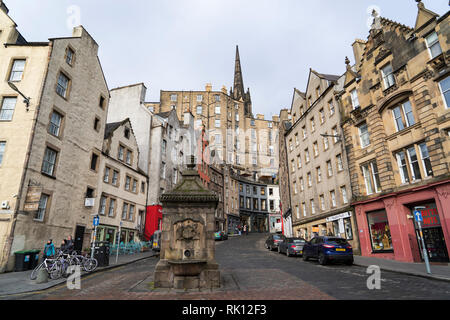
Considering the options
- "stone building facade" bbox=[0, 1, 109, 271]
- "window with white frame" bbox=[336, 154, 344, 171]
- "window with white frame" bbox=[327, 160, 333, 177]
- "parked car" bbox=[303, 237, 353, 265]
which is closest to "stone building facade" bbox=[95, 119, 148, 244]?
"stone building facade" bbox=[0, 1, 109, 271]

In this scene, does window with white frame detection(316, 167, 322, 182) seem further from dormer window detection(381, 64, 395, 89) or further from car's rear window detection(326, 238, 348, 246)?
car's rear window detection(326, 238, 348, 246)

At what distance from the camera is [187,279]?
8.56m

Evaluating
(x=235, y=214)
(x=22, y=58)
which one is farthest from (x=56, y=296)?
(x=235, y=214)

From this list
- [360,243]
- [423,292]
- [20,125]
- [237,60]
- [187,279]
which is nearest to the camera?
[423,292]

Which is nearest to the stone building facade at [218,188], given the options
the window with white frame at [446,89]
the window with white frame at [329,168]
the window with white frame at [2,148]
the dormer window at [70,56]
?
the window with white frame at [329,168]

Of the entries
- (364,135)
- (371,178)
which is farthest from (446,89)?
(371,178)

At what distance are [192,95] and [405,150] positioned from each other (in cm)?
5730

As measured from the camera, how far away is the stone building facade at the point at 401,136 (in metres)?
15.3

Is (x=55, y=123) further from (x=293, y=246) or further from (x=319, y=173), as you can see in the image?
(x=319, y=173)

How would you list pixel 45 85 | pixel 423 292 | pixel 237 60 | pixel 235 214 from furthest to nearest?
pixel 237 60, pixel 235 214, pixel 45 85, pixel 423 292

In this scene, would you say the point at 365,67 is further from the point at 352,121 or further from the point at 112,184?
the point at 112,184

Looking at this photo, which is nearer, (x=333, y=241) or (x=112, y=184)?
(x=333, y=241)

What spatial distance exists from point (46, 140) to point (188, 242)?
14566 mm

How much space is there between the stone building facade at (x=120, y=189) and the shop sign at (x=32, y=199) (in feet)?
24.1
